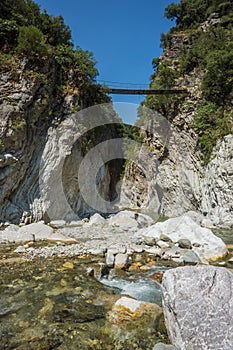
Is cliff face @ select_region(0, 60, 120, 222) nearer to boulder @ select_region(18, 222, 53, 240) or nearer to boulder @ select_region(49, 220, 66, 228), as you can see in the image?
boulder @ select_region(49, 220, 66, 228)

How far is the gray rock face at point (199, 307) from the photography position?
2.22 metres

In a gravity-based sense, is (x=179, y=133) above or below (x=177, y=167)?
above

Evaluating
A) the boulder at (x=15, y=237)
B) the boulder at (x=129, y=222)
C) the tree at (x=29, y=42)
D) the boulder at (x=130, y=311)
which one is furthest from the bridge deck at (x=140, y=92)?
the boulder at (x=130, y=311)

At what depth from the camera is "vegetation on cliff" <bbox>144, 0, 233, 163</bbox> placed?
1511cm

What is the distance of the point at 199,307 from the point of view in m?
2.39

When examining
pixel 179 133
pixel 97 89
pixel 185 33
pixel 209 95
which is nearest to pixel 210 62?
pixel 209 95

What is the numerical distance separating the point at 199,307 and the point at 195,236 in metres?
4.78

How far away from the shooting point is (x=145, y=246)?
7000 millimetres

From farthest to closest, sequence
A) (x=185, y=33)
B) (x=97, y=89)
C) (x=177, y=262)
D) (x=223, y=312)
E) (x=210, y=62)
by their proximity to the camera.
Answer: (x=185, y=33) → (x=97, y=89) → (x=210, y=62) → (x=177, y=262) → (x=223, y=312)

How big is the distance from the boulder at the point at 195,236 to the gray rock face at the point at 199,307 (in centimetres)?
326

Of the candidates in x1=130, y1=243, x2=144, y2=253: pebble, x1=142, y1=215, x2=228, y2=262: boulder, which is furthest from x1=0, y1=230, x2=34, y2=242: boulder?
x1=142, y1=215, x2=228, y2=262: boulder

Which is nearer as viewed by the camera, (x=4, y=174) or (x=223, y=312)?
(x=223, y=312)

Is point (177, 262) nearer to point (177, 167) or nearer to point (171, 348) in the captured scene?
point (171, 348)

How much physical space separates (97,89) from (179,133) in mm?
7795
